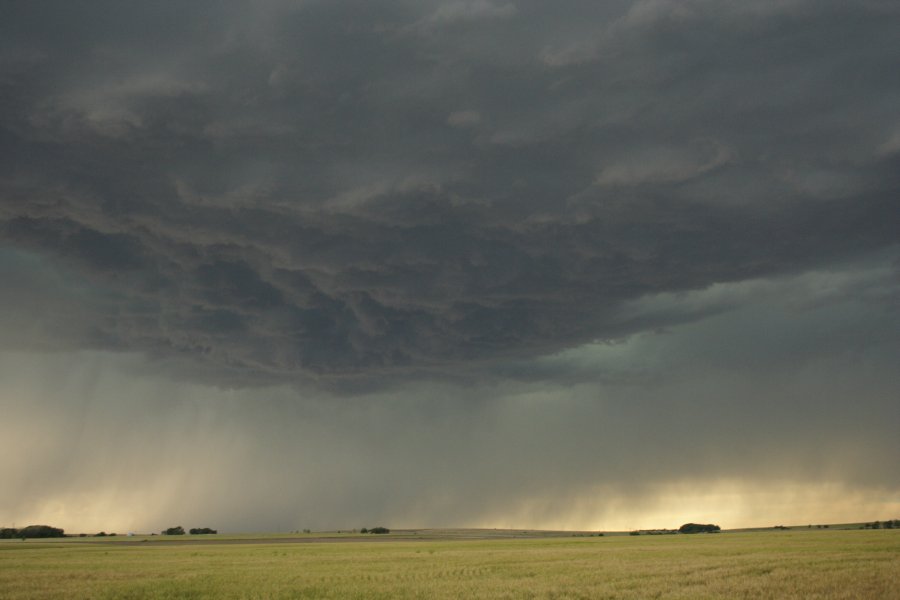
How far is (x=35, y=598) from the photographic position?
123ft

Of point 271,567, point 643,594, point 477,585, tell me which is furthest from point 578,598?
point 271,567

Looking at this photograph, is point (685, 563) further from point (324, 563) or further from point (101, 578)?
point (101, 578)

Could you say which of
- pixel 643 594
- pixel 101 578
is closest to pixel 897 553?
pixel 643 594

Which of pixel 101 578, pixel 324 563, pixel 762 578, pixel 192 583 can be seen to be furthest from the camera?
pixel 324 563

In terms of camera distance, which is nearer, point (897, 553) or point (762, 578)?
point (762, 578)

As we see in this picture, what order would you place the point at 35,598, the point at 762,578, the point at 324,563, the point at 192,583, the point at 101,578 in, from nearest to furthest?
the point at 35,598 < the point at 762,578 < the point at 192,583 < the point at 101,578 < the point at 324,563

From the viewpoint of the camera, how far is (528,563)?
194 ft

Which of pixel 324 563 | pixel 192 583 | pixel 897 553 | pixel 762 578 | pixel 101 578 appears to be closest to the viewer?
pixel 762 578

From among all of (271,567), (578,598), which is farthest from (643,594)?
(271,567)

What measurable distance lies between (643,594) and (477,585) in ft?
33.3

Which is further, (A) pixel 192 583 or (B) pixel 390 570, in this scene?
(B) pixel 390 570

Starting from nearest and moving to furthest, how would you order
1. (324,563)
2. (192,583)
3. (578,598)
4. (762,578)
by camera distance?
(578,598) → (762,578) → (192,583) → (324,563)

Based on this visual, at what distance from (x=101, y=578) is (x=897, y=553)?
65618 millimetres

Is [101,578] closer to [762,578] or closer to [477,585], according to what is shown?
[477,585]
